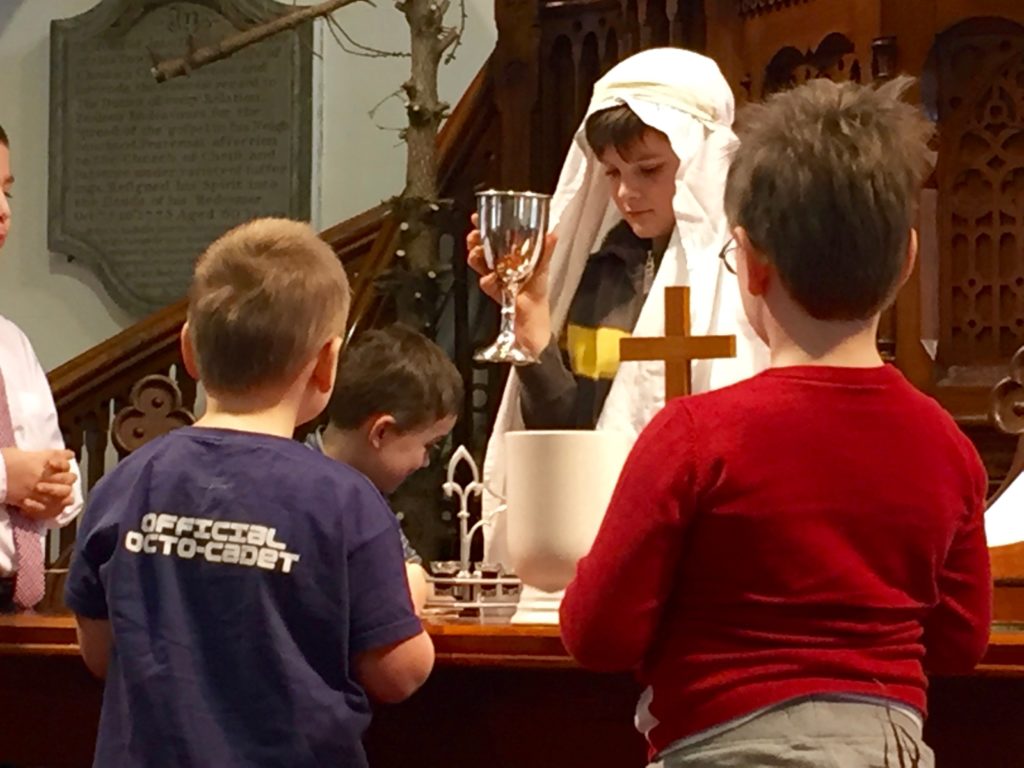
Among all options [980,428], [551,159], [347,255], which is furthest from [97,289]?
[980,428]

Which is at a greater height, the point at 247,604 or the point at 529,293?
the point at 529,293

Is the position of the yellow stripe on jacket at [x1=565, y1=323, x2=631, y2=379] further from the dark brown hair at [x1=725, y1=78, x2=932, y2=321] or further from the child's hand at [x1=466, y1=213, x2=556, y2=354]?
the dark brown hair at [x1=725, y1=78, x2=932, y2=321]

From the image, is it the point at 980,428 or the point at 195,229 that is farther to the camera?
the point at 195,229

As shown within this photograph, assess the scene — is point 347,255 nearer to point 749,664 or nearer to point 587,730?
point 587,730

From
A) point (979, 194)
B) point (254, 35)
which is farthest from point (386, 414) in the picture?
point (254, 35)

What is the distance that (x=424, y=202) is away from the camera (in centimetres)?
434

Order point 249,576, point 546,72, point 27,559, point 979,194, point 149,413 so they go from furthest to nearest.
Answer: point 546,72, point 149,413, point 979,194, point 27,559, point 249,576

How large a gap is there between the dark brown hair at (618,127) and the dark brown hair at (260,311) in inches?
42.6

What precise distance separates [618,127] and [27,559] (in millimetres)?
1207

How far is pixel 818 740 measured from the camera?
1.56m

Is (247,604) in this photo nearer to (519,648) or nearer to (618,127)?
(519,648)

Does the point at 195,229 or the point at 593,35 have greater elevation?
the point at 593,35

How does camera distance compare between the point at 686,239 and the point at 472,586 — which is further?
the point at 686,239

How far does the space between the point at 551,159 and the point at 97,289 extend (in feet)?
7.66
